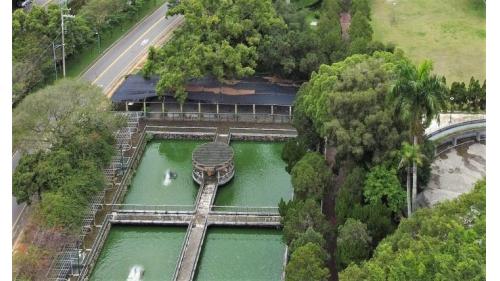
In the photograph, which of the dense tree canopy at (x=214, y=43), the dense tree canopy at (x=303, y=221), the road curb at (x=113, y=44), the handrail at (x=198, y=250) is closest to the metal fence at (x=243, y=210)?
the handrail at (x=198, y=250)

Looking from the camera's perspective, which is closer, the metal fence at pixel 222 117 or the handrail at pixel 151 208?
the handrail at pixel 151 208

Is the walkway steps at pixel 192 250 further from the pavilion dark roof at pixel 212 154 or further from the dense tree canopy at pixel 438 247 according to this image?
the dense tree canopy at pixel 438 247

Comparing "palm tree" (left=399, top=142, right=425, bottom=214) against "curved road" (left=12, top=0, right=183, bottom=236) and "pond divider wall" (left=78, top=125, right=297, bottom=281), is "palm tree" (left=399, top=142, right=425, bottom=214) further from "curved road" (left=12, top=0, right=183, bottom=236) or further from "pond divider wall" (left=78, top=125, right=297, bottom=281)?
"curved road" (left=12, top=0, right=183, bottom=236)

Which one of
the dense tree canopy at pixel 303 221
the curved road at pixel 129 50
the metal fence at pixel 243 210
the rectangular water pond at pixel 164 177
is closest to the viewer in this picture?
the dense tree canopy at pixel 303 221

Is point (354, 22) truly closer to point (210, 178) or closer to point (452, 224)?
point (210, 178)

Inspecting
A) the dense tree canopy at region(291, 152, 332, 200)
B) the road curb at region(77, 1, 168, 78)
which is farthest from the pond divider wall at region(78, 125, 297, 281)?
the road curb at region(77, 1, 168, 78)

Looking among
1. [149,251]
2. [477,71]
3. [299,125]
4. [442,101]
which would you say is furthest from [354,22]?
[149,251]
